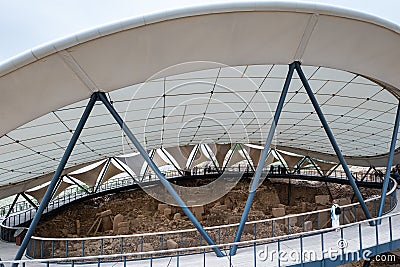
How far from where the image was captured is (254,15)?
452 inches

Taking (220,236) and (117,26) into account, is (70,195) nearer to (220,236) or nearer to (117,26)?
(220,236)

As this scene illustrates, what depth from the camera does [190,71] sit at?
539 inches

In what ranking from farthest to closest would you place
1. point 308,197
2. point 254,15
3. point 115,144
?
point 308,197, point 115,144, point 254,15

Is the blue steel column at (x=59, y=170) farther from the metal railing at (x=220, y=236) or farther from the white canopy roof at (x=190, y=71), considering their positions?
the metal railing at (x=220, y=236)

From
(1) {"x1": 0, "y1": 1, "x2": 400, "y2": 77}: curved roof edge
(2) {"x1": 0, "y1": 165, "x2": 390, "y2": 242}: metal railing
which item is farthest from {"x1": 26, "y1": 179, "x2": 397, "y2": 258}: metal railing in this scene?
(1) {"x1": 0, "y1": 1, "x2": 400, "y2": 77}: curved roof edge

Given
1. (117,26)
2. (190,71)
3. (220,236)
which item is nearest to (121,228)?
(220,236)

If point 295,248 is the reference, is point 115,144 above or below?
above

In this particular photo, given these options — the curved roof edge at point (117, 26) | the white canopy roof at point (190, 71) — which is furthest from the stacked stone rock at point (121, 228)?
the curved roof edge at point (117, 26)

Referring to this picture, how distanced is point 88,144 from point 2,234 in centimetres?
816

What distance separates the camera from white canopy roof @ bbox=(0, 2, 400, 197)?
10750 mm

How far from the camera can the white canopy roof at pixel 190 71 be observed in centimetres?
1075

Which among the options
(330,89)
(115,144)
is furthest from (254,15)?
(115,144)

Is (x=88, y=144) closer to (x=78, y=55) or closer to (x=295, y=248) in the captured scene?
(x=78, y=55)

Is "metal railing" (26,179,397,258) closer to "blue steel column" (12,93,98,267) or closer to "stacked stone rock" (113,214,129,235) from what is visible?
"stacked stone rock" (113,214,129,235)
